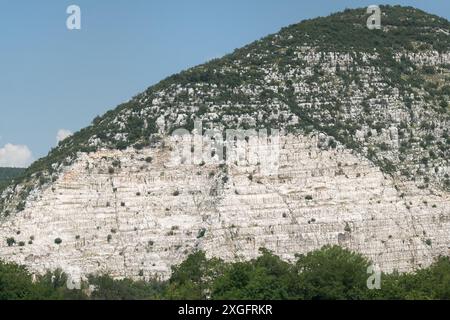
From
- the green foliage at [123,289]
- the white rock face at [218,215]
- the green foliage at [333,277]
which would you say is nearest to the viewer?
the green foliage at [333,277]

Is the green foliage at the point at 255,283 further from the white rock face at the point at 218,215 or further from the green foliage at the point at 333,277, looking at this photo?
the white rock face at the point at 218,215

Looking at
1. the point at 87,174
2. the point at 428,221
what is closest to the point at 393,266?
the point at 428,221

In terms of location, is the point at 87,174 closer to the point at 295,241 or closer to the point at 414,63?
the point at 295,241

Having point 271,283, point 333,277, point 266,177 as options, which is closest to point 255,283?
point 271,283

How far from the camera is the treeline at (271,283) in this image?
74.4 metres

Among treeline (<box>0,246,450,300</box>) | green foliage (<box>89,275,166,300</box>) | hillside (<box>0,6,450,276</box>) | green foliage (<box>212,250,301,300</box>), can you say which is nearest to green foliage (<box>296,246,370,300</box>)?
treeline (<box>0,246,450,300</box>)

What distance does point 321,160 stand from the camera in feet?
346

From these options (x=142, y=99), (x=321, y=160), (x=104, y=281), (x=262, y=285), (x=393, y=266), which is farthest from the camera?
(x=142, y=99)

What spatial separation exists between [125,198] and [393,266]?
2667 cm

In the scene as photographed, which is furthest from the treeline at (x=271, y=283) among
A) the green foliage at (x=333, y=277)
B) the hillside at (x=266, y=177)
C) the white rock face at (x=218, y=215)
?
the hillside at (x=266, y=177)

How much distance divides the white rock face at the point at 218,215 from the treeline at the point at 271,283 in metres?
11.0

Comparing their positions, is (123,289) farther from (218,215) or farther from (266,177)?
(266,177)

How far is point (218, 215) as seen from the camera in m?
99.9

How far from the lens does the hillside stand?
9906cm
